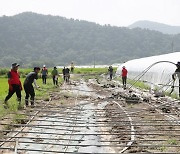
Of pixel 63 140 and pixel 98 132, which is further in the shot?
pixel 98 132

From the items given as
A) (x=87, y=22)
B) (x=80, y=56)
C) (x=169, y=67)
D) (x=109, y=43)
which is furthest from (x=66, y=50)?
(x=169, y=67)

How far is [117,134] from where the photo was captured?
24.0ft

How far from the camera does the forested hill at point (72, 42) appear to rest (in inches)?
4616

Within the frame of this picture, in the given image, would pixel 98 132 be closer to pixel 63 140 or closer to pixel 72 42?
pixel 63 140

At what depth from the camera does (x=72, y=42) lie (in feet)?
435

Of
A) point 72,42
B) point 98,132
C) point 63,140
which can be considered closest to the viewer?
point 63,140

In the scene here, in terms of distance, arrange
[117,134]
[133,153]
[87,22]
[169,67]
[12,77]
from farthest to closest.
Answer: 1. [87,22]
2. [169,67]
3. [12,77]
4. [117,134]
5. [133,153]

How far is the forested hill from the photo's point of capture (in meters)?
117

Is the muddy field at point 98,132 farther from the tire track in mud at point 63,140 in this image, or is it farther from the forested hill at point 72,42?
the forested hill at point 72,42

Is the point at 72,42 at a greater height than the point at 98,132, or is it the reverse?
the point at 72,42

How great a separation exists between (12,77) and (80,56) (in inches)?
4413

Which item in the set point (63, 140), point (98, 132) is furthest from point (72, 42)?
point (63, 140)

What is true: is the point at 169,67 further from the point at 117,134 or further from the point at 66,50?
the point at 66,50

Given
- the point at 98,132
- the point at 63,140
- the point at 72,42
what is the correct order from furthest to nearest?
the point at 72,42 → the point at 98,132 → the point at 63,140
